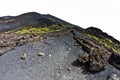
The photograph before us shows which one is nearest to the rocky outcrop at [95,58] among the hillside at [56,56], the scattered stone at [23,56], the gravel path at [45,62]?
the hillside at [56,56]

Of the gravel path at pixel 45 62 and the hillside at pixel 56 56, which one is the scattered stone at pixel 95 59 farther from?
the gravel path at pixel 45 62

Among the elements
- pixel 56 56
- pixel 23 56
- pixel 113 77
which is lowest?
pixel 113 77

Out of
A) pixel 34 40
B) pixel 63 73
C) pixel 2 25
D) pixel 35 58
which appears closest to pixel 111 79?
pixel 63 73

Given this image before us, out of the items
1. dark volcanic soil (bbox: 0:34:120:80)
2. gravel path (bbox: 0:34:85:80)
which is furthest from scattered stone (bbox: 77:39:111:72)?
gravel path (bbox: 0:34:85:80)

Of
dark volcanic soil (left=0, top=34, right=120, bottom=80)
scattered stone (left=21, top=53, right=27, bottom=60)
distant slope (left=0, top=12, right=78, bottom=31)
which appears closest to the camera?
dark volcanic soil (left=0, top=34, right=120, bottom=80)

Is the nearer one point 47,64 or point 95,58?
point 95,58

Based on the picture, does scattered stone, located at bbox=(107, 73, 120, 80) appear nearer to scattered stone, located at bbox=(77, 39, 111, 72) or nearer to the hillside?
the hillside

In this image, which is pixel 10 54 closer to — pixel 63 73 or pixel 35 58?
pixel 35 58

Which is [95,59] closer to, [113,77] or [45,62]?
[113,77]

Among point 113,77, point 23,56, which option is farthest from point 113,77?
point 23,56
